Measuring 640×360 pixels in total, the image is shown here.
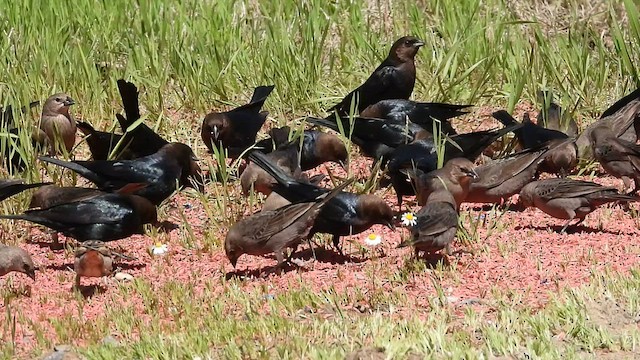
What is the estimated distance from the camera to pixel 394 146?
941 centimetres

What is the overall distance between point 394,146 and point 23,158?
270 cm

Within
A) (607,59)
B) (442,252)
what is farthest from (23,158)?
(607,59)

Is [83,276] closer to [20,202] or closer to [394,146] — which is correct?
[20,202]

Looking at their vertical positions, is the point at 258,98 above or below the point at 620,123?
above

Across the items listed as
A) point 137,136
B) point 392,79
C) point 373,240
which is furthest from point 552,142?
point 137,136

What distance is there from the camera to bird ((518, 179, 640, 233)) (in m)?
7.88

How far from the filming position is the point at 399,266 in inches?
289

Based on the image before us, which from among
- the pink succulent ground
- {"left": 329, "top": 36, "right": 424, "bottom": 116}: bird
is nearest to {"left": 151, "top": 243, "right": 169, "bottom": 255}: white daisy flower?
Result: the pink succulent ground

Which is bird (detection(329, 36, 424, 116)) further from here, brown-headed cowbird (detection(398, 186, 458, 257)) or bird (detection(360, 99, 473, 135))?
brown-headed cowbird (detection(398, 186, 458, 257))

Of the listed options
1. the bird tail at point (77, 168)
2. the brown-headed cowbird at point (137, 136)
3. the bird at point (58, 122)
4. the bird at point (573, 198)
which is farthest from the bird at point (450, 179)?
the bird at point (58, 122)

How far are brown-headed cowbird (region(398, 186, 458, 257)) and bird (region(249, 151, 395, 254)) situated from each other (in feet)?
1.31

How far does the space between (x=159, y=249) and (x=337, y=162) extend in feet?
7.42

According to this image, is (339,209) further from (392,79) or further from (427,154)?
(392,79)

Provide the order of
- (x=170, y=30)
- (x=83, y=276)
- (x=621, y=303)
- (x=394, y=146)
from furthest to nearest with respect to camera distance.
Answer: (x=170, y=30)
(x=394, y=146)
(x=83, y=276)
(x=621, y=303)
